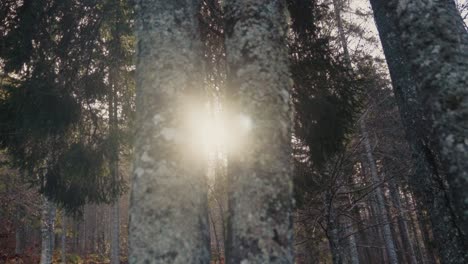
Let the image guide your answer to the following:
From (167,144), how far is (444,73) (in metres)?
1.81

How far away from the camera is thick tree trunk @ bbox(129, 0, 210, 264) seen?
214 centimetres

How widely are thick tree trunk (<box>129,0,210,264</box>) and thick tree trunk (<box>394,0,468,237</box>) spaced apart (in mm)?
1502

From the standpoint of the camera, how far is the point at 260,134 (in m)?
2.30

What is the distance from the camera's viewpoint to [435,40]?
239 cm

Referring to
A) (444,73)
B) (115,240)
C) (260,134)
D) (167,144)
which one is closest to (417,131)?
(444,73)

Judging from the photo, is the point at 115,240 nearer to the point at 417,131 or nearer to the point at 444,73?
the point at 417,131

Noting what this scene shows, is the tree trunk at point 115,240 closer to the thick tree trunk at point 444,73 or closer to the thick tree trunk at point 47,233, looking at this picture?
the thick tree trunk at point 47,233

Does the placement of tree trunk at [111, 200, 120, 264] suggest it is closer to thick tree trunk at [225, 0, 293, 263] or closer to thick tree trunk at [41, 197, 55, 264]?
thick tree trunk at [41, 197, 55, 264]

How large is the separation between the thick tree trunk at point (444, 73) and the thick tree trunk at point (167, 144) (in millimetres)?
1502

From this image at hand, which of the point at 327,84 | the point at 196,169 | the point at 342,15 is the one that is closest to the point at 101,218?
the point at 342,15

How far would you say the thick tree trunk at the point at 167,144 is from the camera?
7.02 ft

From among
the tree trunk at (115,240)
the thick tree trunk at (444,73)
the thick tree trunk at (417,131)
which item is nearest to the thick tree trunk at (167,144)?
the thick tree trunk at (444,73)

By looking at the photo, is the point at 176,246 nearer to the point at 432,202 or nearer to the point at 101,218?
the point at 432,202

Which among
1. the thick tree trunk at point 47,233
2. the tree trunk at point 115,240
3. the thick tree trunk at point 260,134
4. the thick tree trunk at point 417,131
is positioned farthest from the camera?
the tree trunk at point 115,240
